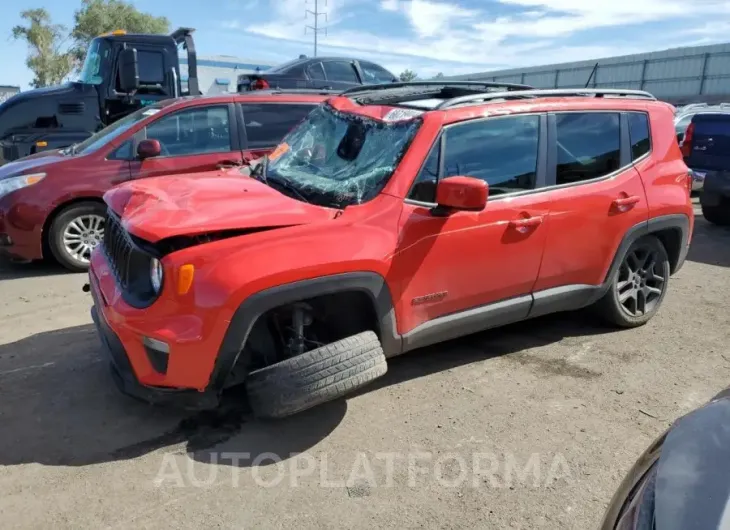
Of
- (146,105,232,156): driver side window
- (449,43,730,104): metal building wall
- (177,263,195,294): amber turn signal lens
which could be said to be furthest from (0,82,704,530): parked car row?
(449,43,730,104): metal building wall

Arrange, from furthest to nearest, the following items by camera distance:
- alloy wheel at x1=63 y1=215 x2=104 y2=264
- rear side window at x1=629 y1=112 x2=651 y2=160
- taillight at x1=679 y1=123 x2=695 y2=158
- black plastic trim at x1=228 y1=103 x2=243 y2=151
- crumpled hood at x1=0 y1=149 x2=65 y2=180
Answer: taillight at x1=679 y1=123 x2=695 y2=158 → black plastic trim at x1=228 y1=103 x2=243 y2=151 → alloy wheel at x1=63 y1=215 x2=104 y2=264 → crumpled hood at x1=0 y1=149 x2=65 y2=180 → rear side window at x1=629 y1=112 x2=651 y2=160

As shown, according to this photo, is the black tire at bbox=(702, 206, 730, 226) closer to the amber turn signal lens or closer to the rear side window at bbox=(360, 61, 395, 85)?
the rear side window at bbox=(360, 61, 395, 85)

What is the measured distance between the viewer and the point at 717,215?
8578 mm

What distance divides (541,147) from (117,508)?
10.5 ft

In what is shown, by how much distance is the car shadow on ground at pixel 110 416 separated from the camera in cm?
308

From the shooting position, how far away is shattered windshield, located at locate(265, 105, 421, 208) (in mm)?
3434

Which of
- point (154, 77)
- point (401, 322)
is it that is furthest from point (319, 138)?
point (154, 77)

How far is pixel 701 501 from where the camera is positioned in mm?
1369

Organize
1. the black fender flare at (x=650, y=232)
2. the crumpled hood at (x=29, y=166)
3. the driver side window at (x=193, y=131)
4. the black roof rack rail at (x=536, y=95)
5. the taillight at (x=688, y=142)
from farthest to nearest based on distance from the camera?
the taillight at (x=688, y=142) < the driver side window at (x=193, y=131) < the crumpled hood at (x=29, y=166) < the black fender flare at (x=650, y=232) < the black roof rack rail at (x=536, y=95)

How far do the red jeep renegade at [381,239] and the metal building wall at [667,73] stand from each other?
23.9m

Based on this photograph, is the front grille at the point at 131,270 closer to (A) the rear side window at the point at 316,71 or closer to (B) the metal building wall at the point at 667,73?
(A) the rear side window at the point at 316,71

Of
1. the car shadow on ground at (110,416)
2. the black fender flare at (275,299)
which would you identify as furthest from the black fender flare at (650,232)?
the black fender flare at (275,299)

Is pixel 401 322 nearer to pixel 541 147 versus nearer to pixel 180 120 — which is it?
pixel 541 147

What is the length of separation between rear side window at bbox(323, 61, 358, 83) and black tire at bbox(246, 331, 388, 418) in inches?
361
